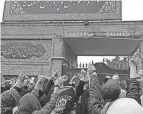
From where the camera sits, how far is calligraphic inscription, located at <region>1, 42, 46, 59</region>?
43.4 ft

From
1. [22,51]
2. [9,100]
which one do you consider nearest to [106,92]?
[9,100]

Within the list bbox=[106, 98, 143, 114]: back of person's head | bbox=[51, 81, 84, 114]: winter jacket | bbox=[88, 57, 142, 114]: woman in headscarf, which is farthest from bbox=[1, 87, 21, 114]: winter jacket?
bbox=[106, 98, 143, 114]: back of person's head

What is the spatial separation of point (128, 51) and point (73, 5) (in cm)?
519

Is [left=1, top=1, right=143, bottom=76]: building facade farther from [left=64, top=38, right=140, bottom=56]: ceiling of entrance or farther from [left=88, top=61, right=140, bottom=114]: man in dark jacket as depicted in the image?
[left=88, top=61, right=140, bottom=114]: man in dark jacket

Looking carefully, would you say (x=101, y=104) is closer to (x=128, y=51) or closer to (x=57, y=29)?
(x=57, y=29)

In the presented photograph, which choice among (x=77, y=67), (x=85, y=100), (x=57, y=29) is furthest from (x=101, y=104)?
(x=57, y=29)

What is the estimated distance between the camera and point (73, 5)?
13.7 m

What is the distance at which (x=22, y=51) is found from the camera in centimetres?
1334

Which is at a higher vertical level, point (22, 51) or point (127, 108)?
point (22, 51)

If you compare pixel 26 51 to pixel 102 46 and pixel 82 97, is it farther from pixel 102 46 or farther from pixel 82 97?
pixel 82 97

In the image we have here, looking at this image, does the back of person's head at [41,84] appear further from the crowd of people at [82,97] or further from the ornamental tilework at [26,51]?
the ornamental tilework at [26,51]

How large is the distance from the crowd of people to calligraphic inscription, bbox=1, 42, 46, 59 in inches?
411

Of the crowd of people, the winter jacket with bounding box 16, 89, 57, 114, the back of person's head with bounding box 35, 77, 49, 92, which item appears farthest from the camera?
the back of person's head with bounding box 35, 77, 49, 92

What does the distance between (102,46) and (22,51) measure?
17.1 feet
